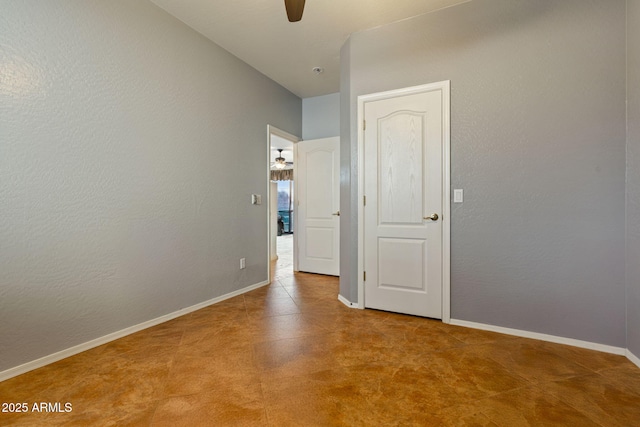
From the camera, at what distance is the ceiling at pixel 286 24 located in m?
2.57

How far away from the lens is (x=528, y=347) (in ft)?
7.01

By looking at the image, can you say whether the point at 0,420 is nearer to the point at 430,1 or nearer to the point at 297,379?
the point at 297,379

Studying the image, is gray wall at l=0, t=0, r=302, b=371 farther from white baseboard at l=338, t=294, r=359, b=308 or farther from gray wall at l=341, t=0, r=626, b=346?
gray wall at l=341, t=0, r=626, b=346

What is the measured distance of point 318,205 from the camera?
4.55m

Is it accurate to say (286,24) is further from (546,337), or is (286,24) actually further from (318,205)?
(546,337)

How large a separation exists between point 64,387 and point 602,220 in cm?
366

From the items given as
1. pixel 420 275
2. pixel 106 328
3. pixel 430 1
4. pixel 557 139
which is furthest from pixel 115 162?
pixel 557 139

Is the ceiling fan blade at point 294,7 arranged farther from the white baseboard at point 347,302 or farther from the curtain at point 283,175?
the curtain at point 283,175

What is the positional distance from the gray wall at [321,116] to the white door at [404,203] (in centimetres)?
166

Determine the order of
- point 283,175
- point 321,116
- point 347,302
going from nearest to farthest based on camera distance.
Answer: point 347,302 < point 321,116 < point 283,175

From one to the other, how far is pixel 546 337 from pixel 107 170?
3.63m

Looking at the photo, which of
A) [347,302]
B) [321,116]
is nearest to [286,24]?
[321,116]

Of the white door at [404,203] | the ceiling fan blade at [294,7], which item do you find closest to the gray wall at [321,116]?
the white door at [404,203]

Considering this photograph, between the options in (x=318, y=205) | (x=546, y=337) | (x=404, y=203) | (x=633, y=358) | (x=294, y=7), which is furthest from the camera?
(x=318, y=205)
